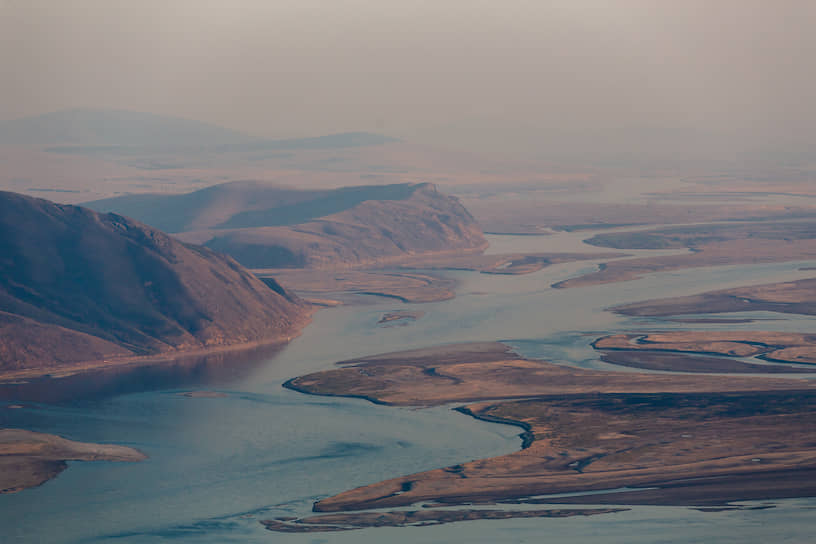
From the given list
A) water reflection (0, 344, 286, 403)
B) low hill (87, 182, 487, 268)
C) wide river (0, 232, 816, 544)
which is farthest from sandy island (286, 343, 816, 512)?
low hill (87, 182, 487, 268)

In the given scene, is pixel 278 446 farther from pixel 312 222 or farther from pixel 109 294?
pixel 312 222

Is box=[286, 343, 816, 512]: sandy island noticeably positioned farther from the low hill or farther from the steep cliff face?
the low hill

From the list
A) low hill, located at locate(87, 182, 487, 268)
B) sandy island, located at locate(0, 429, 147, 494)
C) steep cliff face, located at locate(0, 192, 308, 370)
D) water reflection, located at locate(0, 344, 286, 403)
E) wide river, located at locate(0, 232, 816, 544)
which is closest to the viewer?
wide river, located at locate(0, 232, 816, 544)

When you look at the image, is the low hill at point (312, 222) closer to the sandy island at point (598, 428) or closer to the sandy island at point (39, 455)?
the sandy island at point (598, 428)

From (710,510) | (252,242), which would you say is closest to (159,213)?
(252,242)

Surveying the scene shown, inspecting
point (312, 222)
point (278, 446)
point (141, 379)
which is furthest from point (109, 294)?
point (312, 222)

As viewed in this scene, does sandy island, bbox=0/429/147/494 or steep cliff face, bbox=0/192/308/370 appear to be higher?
steep cliff face, bbox=0/192/308/370

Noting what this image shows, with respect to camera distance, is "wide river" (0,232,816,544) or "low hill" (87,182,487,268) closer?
"wide river" (0,232,816,544)
